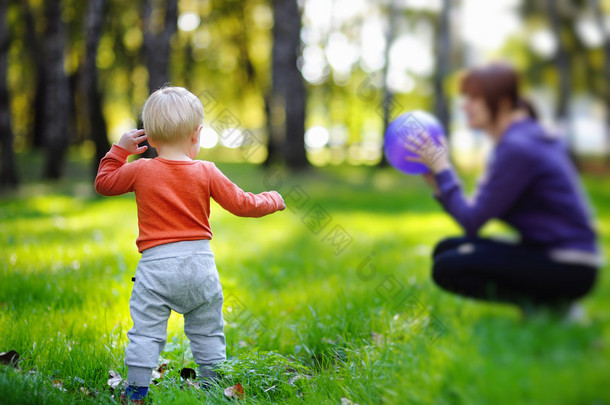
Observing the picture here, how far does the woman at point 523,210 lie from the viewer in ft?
8.69

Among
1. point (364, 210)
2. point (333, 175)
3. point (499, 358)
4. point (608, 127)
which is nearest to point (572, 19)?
point (608, 127)

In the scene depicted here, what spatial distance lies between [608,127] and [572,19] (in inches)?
135

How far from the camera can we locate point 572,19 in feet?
53.3

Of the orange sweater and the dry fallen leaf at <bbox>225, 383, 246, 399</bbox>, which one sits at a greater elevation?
the orange sweater

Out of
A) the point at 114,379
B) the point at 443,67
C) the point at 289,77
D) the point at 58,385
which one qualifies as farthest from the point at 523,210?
the point at 443,67

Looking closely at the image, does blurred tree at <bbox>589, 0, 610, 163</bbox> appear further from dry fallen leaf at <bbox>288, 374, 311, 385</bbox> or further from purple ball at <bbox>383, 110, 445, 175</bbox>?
dry fallen leaf at <bbox>288, 374, 311, 385</bbox>

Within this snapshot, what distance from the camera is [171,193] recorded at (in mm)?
2801

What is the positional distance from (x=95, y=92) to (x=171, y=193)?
1128 cm

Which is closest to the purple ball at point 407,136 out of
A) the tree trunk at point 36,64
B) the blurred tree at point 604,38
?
the blurred tree at point 604,38

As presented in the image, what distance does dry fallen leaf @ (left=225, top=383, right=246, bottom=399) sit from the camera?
2816mm

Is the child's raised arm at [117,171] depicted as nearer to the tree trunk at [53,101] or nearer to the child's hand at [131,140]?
the child's hand at [131,140]

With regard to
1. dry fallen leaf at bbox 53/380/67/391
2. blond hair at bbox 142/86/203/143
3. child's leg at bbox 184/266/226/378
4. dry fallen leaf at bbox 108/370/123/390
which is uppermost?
blond hair at bbox 142/86/203/143

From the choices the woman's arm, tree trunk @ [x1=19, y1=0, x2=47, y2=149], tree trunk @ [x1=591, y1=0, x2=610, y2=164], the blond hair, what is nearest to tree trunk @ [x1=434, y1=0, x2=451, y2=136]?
tree trunk @ [x1=591, y1=0, x2=610, y2=164]

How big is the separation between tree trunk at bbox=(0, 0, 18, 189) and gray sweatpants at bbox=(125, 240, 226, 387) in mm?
11006
